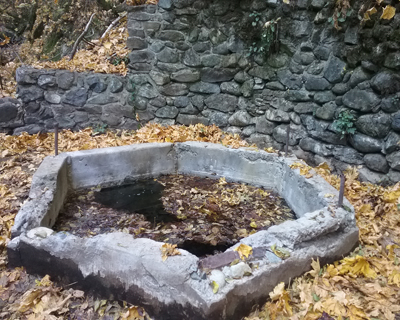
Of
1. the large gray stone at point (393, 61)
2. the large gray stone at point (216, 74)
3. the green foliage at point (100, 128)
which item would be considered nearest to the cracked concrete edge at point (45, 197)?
the green foliage at point (100, 128)

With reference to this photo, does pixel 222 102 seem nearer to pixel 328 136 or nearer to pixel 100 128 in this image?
pixel 328 136

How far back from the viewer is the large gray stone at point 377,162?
3.74 meters

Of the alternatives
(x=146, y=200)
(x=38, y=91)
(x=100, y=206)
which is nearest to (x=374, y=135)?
(x=146, y=200)

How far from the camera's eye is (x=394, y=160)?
143 inches

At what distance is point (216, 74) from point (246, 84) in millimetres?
483

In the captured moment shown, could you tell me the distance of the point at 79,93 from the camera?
5145mm

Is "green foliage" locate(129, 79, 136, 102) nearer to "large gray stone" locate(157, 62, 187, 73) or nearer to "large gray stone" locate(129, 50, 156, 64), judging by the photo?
"large gray stone" locate(129, 50, 156, 64)

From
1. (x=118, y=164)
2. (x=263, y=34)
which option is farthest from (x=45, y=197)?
(x=263, y=34)

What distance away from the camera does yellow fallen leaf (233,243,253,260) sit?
2.12 metres

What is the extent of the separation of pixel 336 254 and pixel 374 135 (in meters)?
1.88

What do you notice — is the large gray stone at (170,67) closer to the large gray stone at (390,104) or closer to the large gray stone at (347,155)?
the large gray stone at (347,155)

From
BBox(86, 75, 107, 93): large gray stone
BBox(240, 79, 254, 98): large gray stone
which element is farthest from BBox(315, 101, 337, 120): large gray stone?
BBox(86, 75, 107, 93): large gray stone

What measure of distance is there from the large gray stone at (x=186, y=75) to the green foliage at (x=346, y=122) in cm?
217

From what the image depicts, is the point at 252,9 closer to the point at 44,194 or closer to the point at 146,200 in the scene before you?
the point at 146,200
